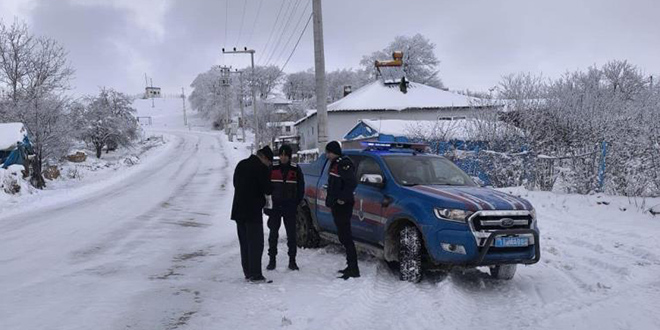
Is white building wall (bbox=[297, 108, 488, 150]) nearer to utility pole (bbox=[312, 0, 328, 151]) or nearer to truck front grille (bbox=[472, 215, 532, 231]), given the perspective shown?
utility pole (bbox=[312, 0, 328, 151])

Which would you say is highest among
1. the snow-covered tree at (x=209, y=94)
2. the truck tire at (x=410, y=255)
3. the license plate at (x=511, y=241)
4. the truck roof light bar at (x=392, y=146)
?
the snow-covered tree at (x=209, y=94)

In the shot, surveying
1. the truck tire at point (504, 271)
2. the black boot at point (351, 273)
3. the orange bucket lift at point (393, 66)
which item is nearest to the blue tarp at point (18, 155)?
the orange bucket lift at point (393, 66)

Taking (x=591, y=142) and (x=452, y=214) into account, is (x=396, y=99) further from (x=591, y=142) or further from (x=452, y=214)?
(x=452, y=214)

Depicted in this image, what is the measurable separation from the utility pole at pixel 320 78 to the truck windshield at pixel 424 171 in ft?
24.4

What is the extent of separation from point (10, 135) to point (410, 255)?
78.0ft

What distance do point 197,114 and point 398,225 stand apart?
13281cm

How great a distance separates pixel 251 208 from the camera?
6.59 m

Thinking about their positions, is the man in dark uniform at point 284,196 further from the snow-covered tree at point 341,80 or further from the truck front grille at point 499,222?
the snow-covered tree at point 341,80

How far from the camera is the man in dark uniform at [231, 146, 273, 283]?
659cm

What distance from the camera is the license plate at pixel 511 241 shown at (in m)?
6.02

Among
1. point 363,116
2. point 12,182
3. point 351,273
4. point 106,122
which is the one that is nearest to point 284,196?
point 351,273

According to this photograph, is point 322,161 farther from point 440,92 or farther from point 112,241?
point 440,92

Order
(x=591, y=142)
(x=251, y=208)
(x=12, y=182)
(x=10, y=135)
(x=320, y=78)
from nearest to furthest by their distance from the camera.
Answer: (x=251, y=208) < (x=591, y=142) < (x=320, y=78) < (x=12, y=182) < (x=10, y=135)

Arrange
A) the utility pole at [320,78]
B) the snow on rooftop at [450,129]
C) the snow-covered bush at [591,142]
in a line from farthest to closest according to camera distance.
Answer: the snow on rooftop at [450,129], the utility pole at [320,78], the snow-covered bush at [591,142]
